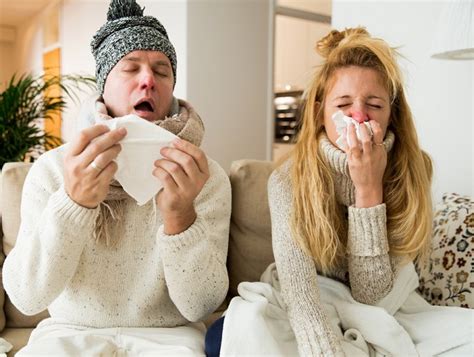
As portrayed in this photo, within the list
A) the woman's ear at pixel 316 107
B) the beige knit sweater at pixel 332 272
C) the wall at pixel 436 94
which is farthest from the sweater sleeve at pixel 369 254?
the wall at pixel 436 94

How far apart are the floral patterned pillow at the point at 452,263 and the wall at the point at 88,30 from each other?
2.07 metres

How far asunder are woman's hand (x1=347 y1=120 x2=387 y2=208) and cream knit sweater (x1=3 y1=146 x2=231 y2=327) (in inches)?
13.8

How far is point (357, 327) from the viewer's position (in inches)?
42.3

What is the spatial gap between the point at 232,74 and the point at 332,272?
7.76 feet

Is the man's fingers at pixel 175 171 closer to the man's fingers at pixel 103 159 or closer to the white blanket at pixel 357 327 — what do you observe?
the man's fingers at pixel 103 159

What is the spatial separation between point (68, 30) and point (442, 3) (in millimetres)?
4109

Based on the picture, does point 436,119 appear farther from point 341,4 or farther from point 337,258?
point 337,258

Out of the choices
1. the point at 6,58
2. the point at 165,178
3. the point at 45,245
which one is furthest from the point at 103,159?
the point at 6,58

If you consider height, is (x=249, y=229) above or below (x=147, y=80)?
below

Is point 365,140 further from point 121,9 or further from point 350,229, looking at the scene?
point 121,9

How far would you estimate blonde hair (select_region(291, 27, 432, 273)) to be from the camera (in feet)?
3.84

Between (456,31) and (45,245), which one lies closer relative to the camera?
(45,245)

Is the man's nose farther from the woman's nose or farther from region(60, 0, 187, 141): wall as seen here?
region(60, 0, 187, 141): wall

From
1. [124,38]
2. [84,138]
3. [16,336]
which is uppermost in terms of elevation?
[124,38]
